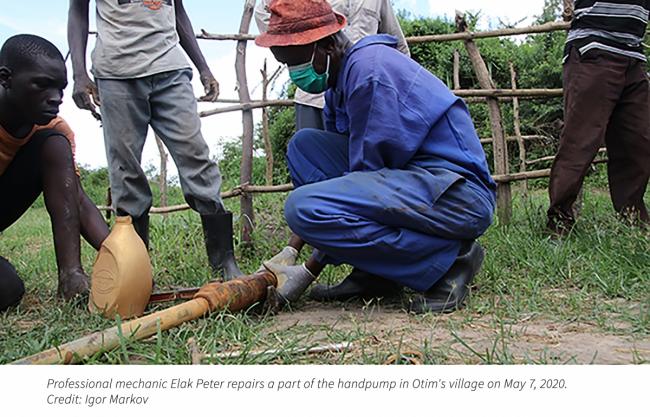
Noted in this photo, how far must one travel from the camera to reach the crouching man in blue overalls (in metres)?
2.35

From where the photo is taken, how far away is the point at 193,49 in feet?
11.3

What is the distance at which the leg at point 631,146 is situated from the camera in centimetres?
362

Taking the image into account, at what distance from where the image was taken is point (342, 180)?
7.91 feet

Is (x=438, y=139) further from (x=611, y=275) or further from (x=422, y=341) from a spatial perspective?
(x=611, y=275)

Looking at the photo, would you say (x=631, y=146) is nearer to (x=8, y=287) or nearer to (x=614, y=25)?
(x=614, y=25)

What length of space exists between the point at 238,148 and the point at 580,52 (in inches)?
233

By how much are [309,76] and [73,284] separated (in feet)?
3.99

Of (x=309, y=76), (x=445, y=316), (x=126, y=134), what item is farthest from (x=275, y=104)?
(x=445, y=316)

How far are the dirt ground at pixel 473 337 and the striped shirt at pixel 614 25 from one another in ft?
6.27

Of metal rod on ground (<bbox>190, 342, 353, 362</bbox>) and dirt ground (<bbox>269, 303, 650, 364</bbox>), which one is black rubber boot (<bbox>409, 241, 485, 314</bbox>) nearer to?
dirt ground (<bbox>269, 303, 650, 364</bbox>)

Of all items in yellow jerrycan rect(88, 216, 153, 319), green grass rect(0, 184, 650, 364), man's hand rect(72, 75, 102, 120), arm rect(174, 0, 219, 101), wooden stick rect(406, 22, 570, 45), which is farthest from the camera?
wooden stick rect(406, 22, 570, 45)

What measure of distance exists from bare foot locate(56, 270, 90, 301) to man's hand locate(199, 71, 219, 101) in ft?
4.10

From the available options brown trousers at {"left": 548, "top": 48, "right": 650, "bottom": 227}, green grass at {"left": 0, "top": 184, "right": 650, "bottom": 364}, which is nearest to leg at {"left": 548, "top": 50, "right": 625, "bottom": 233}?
brown trousers at {"left": 548, "top": 48, "right": 650, "bottom": 227}
